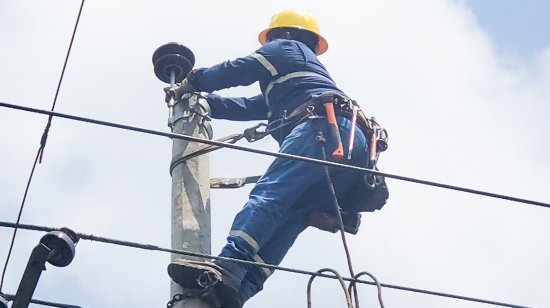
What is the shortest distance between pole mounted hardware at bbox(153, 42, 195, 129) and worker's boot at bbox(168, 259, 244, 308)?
146 centimetres

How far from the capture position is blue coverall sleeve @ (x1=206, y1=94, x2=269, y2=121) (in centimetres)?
562

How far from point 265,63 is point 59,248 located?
7.19 ft

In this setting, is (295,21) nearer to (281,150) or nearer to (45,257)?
(281,150)

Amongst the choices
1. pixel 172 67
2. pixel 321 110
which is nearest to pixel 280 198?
pixel 321 110

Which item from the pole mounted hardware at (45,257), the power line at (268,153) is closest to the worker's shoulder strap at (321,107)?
the power line at (268,153)

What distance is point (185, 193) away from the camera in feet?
14.9

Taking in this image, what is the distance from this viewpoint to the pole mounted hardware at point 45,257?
3.39 m

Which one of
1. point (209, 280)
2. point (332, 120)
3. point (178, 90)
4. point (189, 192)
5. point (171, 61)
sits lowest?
point (209, 280)

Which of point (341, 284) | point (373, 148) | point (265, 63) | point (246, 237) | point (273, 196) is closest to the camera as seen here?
point (341, 284)

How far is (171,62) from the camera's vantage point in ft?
17.5

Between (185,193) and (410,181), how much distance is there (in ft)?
3.72

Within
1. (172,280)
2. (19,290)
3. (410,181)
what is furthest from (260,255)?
(19,290)

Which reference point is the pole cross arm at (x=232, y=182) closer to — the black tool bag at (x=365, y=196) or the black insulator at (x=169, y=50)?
the black tool bag at (x=365, y=196)

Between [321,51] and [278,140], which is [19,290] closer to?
[278,140]
